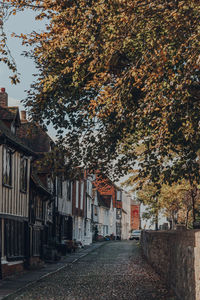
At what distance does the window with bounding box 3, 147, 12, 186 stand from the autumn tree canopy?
6157 millimetres

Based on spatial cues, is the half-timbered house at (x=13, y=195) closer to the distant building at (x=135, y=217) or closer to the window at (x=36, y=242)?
the window at (x=36, y=242)

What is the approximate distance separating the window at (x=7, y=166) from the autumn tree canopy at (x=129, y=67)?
20.2ft

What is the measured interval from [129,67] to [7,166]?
1104 centimetres

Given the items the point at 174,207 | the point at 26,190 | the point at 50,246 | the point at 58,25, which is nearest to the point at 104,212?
the point at 174,207

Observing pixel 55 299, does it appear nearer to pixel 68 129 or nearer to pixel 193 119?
pixel 68 129

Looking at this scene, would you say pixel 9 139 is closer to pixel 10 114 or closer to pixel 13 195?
pixel 13 195

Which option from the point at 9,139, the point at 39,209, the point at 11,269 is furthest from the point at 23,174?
the point at 39,209

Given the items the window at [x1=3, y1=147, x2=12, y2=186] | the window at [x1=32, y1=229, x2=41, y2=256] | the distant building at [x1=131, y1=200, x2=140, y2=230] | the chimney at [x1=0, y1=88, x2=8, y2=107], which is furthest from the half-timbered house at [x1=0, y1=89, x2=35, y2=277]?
the distant building at [x1=131, y1=200, x2=140, y2=230]

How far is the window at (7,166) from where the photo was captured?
21125mm

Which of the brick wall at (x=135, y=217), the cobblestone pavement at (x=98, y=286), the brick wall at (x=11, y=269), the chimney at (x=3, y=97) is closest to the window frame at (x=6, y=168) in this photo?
the brick wall at (x=11, y=269)

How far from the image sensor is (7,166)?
857 inches

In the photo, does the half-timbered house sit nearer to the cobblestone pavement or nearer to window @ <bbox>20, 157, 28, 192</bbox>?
window @ <bbox>20, 157, 28, 192</bbox>

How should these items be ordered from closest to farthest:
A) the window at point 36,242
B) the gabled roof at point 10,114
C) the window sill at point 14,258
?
the window sill at point 14,258, the gabled roof at point 10,114, the window at point 36,242

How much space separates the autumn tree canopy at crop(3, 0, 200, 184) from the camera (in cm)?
1080
